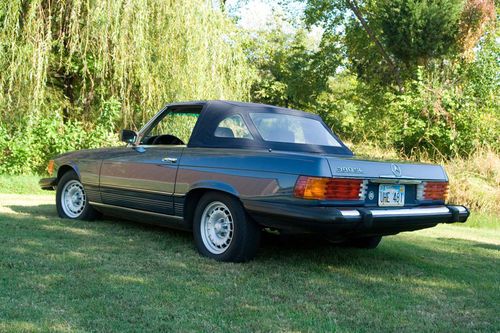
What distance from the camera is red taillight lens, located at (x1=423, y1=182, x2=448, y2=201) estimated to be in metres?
5.29

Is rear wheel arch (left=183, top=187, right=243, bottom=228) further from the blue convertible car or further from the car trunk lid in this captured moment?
the car trunk lid

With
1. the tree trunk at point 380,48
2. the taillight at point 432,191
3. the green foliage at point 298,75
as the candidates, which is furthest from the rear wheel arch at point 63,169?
the green foliage at point 298,75

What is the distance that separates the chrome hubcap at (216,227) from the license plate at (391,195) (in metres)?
1.33

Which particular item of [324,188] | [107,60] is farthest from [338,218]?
[107,60]

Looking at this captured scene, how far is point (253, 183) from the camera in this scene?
190 inches

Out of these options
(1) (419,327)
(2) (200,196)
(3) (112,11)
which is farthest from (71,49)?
(1) (419,327)

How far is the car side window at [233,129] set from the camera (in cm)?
540

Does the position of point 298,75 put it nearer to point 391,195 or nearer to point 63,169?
point 63,169

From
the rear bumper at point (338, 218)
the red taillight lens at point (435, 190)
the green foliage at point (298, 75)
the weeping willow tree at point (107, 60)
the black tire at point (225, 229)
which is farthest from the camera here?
the green foliage at point (298, 75)

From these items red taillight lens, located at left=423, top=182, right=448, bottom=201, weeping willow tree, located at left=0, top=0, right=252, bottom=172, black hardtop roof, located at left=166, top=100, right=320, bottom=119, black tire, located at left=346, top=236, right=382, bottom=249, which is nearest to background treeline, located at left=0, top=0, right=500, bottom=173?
weeping willow tree, located at left=0, top=0, right=252, bottom=172

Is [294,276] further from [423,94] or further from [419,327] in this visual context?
[423,94]

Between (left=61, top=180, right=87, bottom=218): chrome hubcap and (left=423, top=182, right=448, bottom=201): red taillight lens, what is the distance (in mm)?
4114

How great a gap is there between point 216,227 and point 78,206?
8.74 feet

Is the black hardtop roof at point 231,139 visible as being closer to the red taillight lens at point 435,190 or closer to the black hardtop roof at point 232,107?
the black hardtop roof at point 232,107
